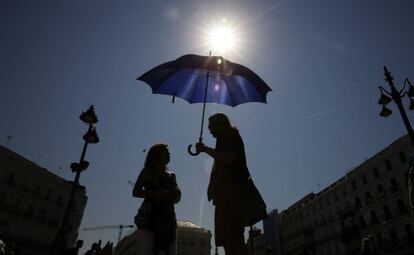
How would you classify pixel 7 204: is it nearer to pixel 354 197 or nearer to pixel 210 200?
pixel 210 200

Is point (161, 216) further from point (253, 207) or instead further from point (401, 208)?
point (401, 208)

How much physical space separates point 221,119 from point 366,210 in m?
40.4

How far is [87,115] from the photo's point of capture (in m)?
9.56

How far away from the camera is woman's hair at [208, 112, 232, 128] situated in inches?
121

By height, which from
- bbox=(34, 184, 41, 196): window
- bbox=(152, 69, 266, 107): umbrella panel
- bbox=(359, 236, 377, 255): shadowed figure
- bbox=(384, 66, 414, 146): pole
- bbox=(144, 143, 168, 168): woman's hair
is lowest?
bbox=(359, 236, 377, 255): shadowed figure

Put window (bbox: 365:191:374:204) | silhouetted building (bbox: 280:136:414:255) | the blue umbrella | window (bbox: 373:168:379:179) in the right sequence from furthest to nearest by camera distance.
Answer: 1. window (bbox: 373:168:379:179)
2. window (bbox: 365:191:374:204)
3. silhouetted building (bbox: 280:136:414:255)
4. the blue umbrella

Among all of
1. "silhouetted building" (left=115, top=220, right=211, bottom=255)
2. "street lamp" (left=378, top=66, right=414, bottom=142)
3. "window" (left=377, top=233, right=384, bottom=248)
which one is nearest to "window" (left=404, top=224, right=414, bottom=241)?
"window" (left=377, top=233, right=384, bottom=248)

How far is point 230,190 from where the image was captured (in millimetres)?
2766

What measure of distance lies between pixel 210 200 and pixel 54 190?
145 ft

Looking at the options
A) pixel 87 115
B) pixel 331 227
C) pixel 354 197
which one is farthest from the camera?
pixel 331 227

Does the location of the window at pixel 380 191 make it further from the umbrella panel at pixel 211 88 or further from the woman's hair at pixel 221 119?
the woman's hair at pixel 221 119

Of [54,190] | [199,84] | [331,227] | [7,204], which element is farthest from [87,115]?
[331,227]

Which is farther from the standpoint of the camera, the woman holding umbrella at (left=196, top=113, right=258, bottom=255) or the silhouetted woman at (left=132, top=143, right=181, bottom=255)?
the silhouetted woman at (left=132, top=143, right=181, bottom=255)

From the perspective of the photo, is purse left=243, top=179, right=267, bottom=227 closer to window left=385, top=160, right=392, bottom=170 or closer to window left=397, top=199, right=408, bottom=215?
window left=397, top=199, right=408, bottom=215
